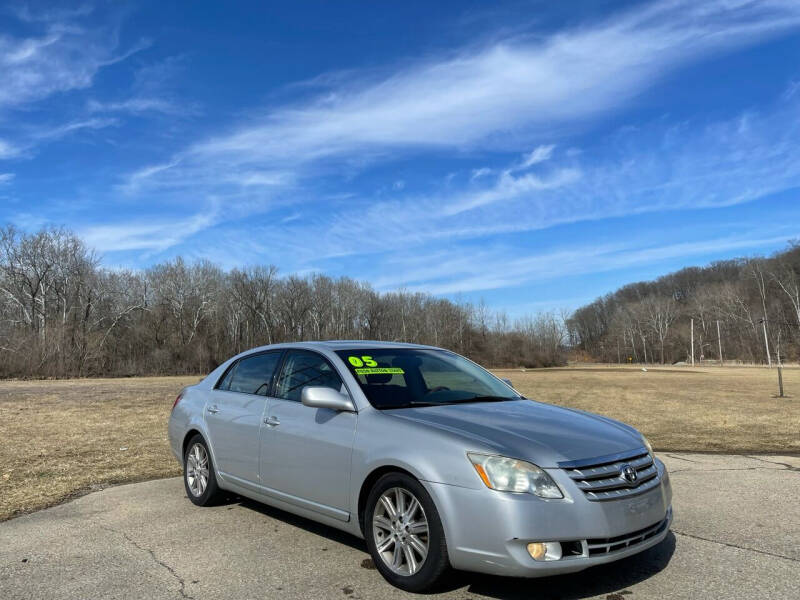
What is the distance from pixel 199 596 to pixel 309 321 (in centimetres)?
9164

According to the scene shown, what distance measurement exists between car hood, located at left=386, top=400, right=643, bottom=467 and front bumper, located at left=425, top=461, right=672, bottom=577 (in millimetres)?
221

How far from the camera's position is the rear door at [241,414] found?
5.21m

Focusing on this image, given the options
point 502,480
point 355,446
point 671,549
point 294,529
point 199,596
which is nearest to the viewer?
point 502,480

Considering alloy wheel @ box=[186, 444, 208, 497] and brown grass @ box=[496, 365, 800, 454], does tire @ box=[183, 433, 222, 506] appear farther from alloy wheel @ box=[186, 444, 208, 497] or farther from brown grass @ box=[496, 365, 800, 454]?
brown grass @ box=[496, 365, 800, 454]

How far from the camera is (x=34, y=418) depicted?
14.7 m

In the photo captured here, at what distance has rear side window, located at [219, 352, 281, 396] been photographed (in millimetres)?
5438

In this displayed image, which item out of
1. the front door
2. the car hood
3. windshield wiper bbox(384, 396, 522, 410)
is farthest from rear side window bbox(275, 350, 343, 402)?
the car hood

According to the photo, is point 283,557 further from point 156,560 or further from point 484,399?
point 484,399

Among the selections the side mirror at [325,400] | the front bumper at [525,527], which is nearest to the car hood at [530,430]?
the front bumper at [525,527]

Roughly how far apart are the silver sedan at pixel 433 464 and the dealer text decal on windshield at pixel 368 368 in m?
0.02

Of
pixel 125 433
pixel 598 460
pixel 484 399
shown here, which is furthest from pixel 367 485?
pixel 125 433

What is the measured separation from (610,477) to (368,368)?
1.98 metres

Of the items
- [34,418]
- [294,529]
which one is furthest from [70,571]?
[34,418]

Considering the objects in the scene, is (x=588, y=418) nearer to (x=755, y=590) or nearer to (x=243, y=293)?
(x=755, y=590)
